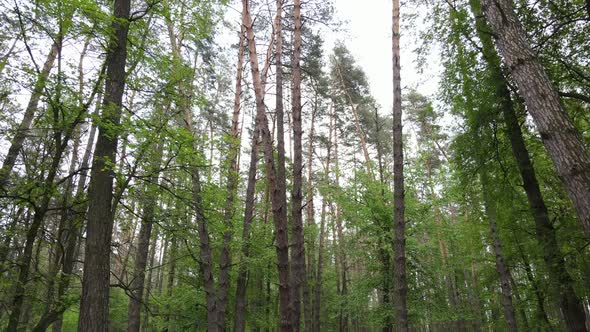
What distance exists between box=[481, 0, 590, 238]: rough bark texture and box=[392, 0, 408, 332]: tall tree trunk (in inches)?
149

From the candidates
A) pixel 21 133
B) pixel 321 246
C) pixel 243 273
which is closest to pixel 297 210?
pixel 21 133

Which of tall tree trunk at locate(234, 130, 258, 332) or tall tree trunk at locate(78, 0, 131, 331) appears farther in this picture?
tall tree trunk at locate(234, 130, 258, 332)

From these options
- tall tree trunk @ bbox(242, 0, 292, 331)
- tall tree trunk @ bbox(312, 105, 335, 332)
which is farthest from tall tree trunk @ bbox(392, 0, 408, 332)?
tall tree trunk @ bbox(312, 105, 335, 332)

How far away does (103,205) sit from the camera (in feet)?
16.8

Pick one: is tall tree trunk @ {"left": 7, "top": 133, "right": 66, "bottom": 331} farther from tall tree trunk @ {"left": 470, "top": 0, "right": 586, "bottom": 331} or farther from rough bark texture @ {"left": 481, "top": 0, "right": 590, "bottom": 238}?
tall tree trunk @ {"left": 470, "top": 0, "right": 586, "bottom": 331}

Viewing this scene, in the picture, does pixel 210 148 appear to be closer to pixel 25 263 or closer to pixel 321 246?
pixel 25 263

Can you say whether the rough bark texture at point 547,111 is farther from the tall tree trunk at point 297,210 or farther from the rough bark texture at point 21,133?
the rough bark texture at point 21,133

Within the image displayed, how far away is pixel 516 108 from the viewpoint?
725 cm

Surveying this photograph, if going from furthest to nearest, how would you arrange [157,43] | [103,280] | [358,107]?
[358,107], [157,43], [103,280]

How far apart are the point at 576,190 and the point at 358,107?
54.1 ft

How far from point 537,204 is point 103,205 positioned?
7822 millimetres

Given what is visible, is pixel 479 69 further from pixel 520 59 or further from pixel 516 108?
pixel 520 59

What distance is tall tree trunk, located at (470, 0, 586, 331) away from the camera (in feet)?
16.8

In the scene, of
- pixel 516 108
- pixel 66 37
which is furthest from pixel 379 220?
pixel 66 37
